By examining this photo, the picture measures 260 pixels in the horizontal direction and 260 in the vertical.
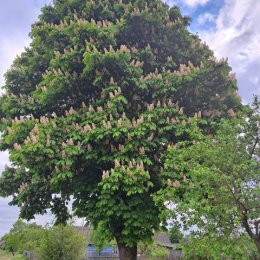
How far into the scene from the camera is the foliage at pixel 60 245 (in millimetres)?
28359

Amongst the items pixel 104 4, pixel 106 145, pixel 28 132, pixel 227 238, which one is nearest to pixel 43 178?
pixel 28 132

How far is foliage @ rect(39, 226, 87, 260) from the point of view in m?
28.4

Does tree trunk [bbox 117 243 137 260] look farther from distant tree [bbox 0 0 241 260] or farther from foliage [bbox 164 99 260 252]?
foliage [bbox 164 99 260 252]

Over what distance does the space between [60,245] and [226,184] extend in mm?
21172

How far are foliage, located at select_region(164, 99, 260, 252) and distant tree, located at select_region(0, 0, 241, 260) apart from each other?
5.31 feet

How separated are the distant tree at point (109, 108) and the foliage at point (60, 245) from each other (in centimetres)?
975

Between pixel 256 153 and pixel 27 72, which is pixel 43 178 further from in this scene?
pixel 256 153

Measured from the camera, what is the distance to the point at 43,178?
50.4 feet

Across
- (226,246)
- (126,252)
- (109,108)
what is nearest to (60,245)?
(126,252)

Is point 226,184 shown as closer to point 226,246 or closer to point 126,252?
point 226,246

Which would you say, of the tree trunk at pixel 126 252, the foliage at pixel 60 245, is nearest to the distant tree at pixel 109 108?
the tree trunk at pixel 126 252

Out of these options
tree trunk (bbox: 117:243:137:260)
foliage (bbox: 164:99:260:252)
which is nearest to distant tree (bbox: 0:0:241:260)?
tree trunk (bbox: 117:243:137:260)

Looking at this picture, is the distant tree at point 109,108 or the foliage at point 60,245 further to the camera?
the foliage at point 60,245

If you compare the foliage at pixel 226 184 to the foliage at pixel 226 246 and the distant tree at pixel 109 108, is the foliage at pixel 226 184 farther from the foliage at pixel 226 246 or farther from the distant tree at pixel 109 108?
the distant tree at pixel 109 108
